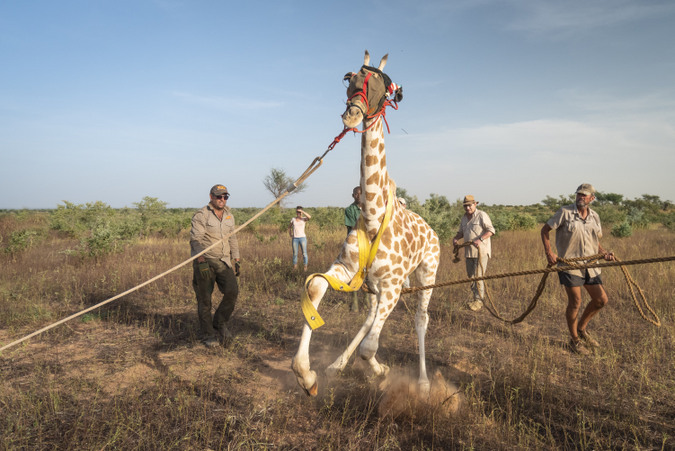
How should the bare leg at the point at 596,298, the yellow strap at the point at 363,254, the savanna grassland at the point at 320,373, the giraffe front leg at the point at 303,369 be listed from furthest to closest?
the bare leg at the point at 596,298 < the yellow strap at the point at 363,254 < the savanna grassland at the point at 320,373 < the giraffe front leg at the point at 303,369

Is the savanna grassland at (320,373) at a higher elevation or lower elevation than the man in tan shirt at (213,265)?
lower

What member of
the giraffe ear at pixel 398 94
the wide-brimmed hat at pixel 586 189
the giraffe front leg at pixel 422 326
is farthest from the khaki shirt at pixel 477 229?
the giraffe ear at pixel 398 94

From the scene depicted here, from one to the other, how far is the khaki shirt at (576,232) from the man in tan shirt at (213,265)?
4348 mm

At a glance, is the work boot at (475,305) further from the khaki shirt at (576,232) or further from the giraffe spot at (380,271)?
Answer: the giraffe spot at (380,271)

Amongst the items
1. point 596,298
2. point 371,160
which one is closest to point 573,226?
point 596,298

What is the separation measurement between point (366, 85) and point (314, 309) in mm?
1780

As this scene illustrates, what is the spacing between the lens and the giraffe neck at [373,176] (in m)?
3.20

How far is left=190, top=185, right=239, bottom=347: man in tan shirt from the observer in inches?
199

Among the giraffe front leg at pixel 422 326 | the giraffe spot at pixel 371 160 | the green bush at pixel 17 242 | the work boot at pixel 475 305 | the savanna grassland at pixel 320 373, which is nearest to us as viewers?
the savanna grassland at pixel 320 373

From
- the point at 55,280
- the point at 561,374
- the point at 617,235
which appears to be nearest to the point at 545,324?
the point at 561,374

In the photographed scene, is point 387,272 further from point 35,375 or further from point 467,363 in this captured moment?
point 35,375

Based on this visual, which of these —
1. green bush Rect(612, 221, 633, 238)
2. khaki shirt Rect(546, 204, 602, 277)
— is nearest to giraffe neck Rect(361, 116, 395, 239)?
khaki shirt Rect(546, 204, 602, 277)

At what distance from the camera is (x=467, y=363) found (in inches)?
176

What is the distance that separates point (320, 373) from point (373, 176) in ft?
7.67
